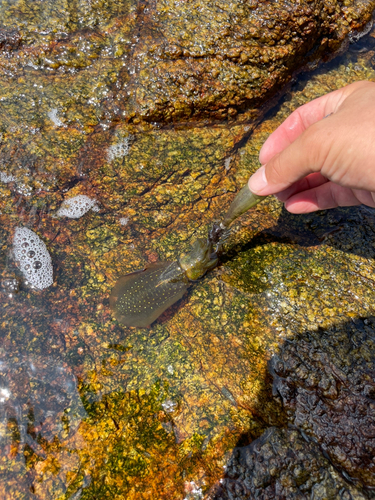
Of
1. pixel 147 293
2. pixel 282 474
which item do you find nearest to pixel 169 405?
pixel 282 474

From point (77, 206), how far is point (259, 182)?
199 centimetres

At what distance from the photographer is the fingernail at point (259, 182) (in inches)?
103

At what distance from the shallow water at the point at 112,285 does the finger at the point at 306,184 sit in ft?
1.18

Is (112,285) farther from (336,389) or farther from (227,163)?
(336,389)

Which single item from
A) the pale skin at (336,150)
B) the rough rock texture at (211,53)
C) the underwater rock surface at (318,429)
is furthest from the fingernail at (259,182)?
the rough rock texture at (211,53)

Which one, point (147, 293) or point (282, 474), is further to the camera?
point (147, 293)

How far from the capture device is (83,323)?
9.87 feet

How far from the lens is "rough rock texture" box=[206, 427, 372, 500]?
2.13m

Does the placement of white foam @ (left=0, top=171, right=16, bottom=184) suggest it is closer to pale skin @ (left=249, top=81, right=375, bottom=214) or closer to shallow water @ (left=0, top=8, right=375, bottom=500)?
shallow water @ (left=0, top=8, right=375, bottom=500)

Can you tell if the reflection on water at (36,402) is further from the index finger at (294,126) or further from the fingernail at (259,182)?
the index finger at (294,126)

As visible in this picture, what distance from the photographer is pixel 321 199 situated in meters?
3.08

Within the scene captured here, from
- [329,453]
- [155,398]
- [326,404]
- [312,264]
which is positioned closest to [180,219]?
[312,264]

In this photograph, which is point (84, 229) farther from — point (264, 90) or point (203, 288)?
point (264, 90)

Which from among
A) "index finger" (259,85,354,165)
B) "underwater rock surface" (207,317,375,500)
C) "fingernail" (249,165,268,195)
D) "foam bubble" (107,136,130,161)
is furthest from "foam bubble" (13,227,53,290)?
"index finger" (259,85,354,165)
